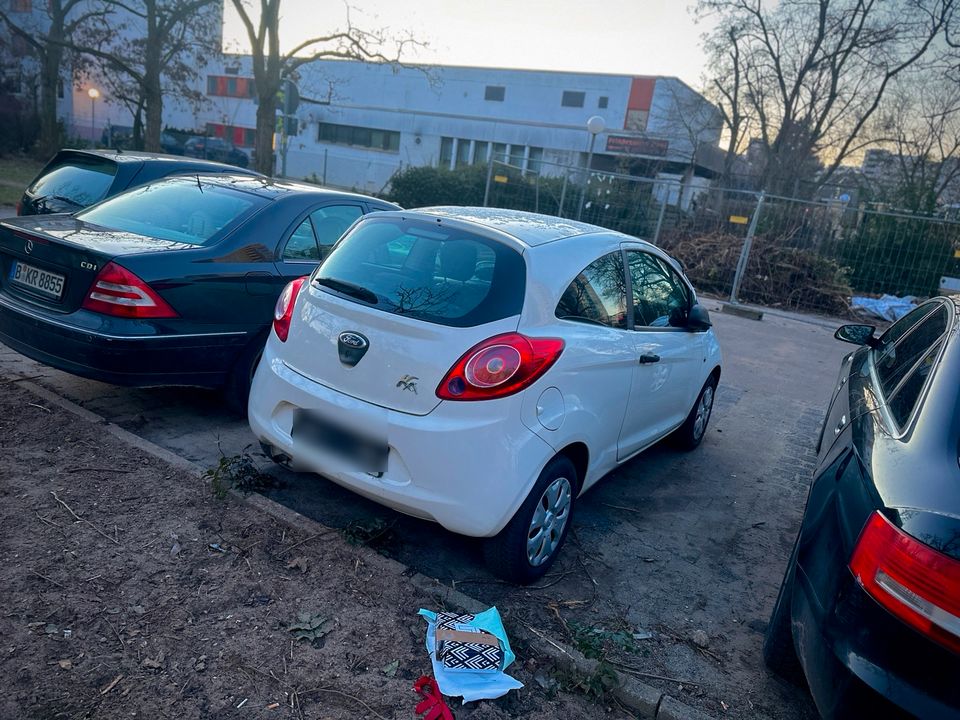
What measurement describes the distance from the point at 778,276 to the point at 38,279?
49.9ft

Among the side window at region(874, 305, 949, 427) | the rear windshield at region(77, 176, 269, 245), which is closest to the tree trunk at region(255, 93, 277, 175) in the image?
the rear windshield at region(77, 176, 269, 245)

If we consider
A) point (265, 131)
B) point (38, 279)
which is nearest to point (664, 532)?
point (38, 279)

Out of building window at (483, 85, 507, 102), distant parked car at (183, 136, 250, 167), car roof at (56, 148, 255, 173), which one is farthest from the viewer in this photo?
building window at (483, 85, 507, 102)

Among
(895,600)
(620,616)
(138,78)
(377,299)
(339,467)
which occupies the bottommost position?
(620,616)

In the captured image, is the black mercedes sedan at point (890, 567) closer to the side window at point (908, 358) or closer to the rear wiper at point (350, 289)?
the side window at point (908, 358)

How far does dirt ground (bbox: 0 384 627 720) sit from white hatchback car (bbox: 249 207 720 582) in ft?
1.49

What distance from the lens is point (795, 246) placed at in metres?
16.3

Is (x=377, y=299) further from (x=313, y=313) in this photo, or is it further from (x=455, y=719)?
(x=455, y=719)

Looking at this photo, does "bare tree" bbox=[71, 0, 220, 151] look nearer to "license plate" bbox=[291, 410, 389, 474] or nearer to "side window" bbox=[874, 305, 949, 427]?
"license plate" bbox=[291, 410, 389, 474]

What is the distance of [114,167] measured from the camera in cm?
664

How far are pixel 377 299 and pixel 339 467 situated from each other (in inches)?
33.3

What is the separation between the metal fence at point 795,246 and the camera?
1570 cm

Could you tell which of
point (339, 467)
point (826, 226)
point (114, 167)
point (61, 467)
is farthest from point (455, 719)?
point (826, 226)

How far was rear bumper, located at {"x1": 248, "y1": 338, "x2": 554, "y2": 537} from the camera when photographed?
3135mm
